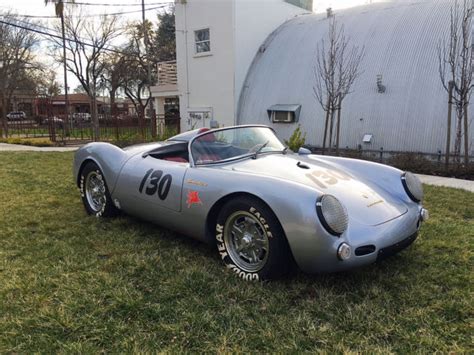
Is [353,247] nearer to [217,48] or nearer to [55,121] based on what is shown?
[217,48]

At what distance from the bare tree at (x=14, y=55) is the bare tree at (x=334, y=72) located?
25.5 metres

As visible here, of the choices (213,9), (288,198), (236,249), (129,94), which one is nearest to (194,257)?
(236,249)

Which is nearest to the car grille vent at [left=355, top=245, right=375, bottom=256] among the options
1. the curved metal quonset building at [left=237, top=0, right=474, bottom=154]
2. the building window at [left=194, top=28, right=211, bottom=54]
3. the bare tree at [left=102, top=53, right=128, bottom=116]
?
the curved metal quonset building at [left=237, top=0, right=474, bottom=154]

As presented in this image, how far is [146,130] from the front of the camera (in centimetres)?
1741

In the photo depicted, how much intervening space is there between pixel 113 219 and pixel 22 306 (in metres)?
2.06

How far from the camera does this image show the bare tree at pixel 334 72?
38.7 feet

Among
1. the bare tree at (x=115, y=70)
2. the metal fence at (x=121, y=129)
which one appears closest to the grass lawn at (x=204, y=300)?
the metal fence at (x=121, y=129)

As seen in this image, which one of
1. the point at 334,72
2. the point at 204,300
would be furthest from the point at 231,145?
the point at 334,72

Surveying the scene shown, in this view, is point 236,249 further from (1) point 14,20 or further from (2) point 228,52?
(1) point 14,20

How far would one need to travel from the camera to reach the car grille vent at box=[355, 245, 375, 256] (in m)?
2.79

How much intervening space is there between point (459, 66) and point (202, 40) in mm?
9573

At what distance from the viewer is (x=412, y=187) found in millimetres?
3631

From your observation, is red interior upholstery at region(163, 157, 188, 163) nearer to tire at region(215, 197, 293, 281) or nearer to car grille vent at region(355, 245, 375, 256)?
tire at region(215, 197, 293, 281)

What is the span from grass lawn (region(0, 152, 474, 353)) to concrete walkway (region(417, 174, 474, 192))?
3477 mm
